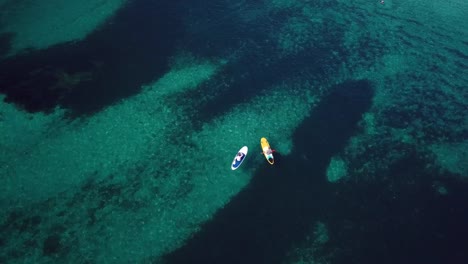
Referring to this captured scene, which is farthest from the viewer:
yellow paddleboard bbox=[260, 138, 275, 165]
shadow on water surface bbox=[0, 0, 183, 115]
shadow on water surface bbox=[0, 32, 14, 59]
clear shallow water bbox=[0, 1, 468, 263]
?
shadow on water surface bbox=[0, 32, 14, 59]

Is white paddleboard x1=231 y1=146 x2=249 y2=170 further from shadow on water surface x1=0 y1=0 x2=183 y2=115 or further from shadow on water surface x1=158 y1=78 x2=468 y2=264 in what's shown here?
shadow on water surface x1=0 y1=0 x2=183 y2=115

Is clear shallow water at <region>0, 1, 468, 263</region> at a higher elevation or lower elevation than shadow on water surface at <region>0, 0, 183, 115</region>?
lower

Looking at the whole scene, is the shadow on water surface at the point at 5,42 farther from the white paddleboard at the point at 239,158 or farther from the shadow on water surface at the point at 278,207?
the shadow on water surface at the point at 278,207

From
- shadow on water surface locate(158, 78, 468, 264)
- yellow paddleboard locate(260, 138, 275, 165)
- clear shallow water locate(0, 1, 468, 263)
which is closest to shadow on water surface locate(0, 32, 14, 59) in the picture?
clear shallow water locate(0, 1, 468, 263)

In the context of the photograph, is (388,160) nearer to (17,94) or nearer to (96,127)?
(96,127)

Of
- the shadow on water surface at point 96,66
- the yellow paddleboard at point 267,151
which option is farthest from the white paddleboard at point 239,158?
the shadow on water surface at point 96,66
